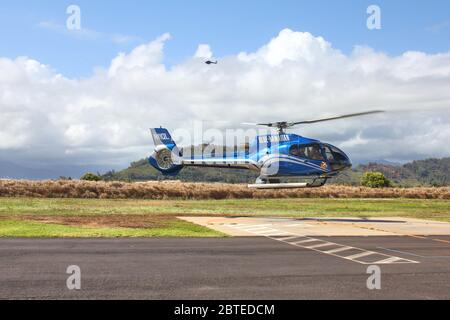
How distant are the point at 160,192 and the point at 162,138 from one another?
1101 inches

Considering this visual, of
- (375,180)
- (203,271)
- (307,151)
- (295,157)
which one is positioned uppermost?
(307,151)

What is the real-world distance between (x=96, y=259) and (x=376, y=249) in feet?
37.2

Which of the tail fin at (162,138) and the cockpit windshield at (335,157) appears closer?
the cockpit windshield at (335,157)

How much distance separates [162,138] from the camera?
143ft

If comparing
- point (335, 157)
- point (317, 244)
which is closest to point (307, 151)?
point (335, 157)

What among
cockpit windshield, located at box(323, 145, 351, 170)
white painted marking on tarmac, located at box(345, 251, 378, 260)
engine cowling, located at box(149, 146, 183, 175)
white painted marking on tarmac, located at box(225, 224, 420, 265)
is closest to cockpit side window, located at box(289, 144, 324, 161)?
cockpit windshield, located at box(323, 145, 351, 170)

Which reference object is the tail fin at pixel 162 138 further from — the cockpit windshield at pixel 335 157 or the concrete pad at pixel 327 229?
the cockpit windshield at pixel 335 157

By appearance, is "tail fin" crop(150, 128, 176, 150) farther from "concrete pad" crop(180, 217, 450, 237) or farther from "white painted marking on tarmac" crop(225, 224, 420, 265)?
"white painted marking on tarmac" crop(225, 224, 420, 265)

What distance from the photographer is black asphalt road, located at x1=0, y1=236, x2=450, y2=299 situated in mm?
12273

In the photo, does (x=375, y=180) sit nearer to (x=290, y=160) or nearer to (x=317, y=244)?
(x=290, y=160)

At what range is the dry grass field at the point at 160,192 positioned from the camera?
64312 millimetres

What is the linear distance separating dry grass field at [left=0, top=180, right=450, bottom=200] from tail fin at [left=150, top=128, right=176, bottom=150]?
24.7m

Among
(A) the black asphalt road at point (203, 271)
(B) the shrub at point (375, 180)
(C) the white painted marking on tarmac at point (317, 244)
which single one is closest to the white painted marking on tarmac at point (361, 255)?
(C) the white painted marking on tarmac at point (317, 244)

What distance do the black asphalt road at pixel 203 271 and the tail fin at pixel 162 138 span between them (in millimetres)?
21580
